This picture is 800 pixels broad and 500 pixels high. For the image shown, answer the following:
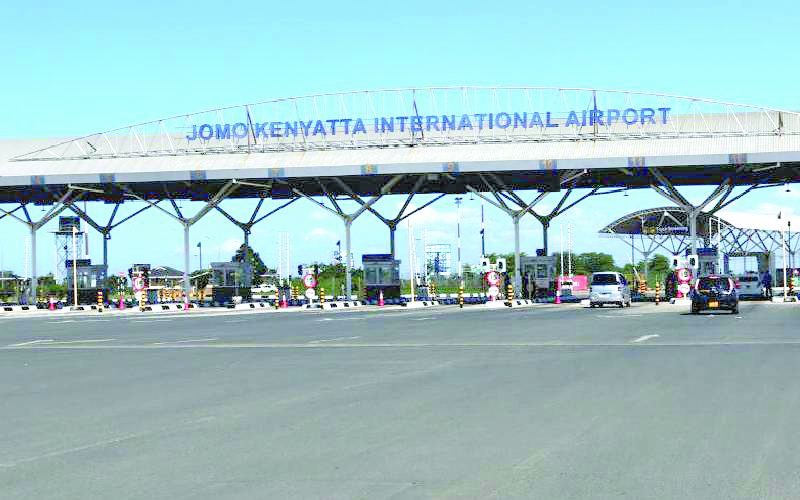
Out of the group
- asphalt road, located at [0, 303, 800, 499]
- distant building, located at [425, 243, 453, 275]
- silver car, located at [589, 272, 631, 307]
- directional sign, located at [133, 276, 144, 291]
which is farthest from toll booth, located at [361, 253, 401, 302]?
distant building, located at [425, 243, 453, 275]

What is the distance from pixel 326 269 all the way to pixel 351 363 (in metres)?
119

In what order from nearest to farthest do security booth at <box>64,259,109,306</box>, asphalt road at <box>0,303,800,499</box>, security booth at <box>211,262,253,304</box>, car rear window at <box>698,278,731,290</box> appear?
asphalt road at <box>0,303,800,499</box>, car rear window at <box>698,278,731,290</box>, security booth at <box>64,259,109,306</box>, security booth at <box>211,262,253,304</box>

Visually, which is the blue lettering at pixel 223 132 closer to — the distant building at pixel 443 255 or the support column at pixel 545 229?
the support column at pixel 545 229

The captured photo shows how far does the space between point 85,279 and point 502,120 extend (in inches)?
1066

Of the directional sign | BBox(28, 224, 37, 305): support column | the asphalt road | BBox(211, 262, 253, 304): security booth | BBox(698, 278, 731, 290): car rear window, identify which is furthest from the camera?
BBox(211, 262, 253, 304): security booth

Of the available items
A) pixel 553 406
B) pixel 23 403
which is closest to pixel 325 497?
pixel 553 406

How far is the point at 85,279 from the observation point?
65312 mm

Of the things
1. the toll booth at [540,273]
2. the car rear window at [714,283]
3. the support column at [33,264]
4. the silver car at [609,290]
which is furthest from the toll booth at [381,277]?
the car rear window at [714,283]

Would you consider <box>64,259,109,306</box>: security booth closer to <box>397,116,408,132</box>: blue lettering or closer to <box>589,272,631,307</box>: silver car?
<box>397,116,408,132</box>: blue lettering

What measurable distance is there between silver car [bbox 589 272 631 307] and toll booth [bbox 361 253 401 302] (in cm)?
1346

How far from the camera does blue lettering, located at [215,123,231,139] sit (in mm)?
64125

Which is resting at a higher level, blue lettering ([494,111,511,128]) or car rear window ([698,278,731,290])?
blue lettering ([494,111,511,128])

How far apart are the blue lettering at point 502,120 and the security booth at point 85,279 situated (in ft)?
84.2

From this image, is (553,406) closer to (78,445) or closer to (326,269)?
(78,445)
